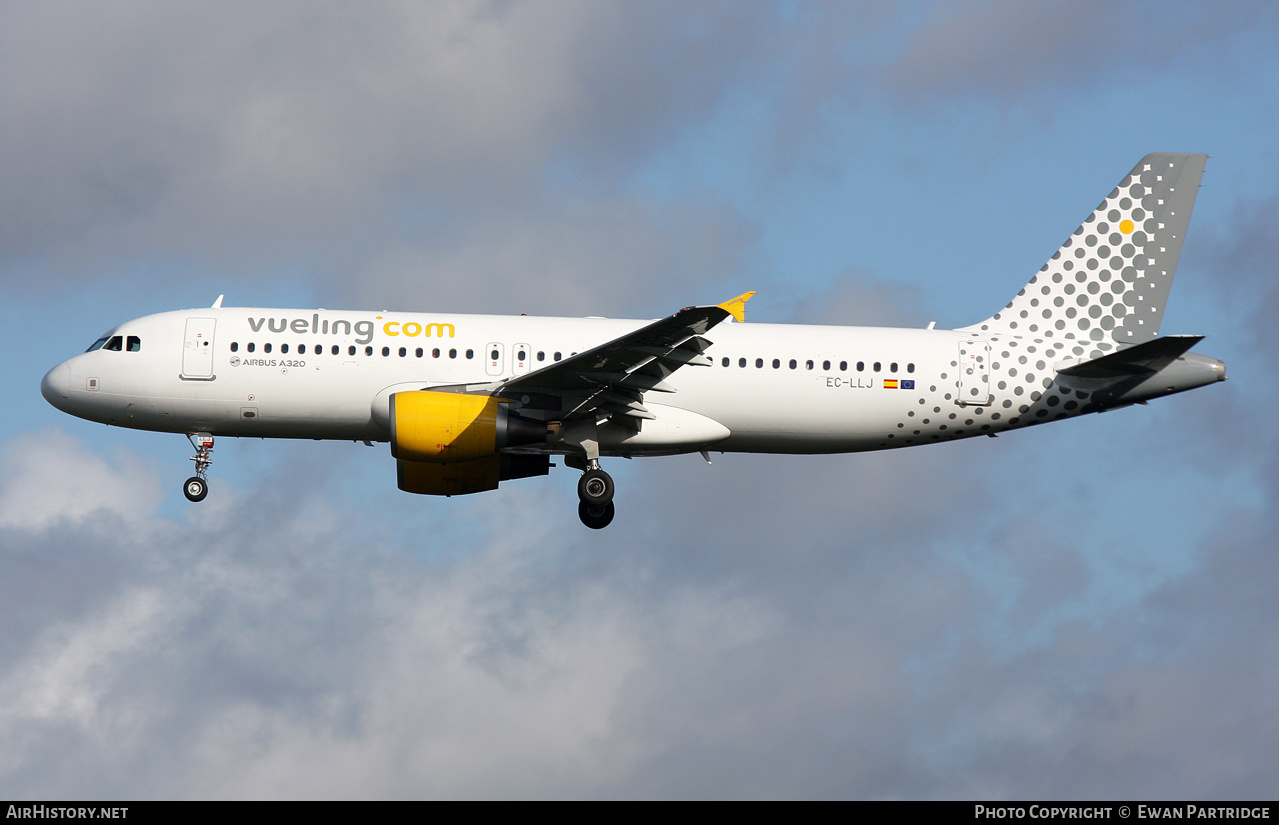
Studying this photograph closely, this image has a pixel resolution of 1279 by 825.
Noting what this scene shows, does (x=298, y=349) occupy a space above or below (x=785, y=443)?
above

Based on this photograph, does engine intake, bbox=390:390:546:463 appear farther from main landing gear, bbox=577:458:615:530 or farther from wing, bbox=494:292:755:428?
main landing gear, bbox=577:458:615:530

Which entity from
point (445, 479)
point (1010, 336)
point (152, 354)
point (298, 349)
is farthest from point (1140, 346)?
point (152, 354)

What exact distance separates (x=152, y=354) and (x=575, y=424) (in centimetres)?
1001

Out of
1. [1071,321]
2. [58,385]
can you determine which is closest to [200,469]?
[58,385]

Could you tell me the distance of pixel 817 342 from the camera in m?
38.1

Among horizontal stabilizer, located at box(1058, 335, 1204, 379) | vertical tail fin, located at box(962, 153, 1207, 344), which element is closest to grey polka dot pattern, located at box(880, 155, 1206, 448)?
vertical tail fin, located at box(962, 153, 1207, 344)

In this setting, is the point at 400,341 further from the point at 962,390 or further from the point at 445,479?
the point at 962,390

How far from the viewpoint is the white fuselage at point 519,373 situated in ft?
121

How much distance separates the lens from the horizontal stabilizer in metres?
36.4

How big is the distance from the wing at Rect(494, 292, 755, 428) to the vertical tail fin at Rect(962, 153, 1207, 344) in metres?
8.73

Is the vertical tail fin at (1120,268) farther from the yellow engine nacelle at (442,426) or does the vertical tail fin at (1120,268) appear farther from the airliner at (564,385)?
the yellow engine nacelle at (442,426)

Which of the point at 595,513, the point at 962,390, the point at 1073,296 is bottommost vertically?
the point at 595,513

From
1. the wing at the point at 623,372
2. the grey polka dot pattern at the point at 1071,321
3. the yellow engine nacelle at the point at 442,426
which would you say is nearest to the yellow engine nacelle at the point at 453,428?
the yellow engine nacelle at the point at 442,426

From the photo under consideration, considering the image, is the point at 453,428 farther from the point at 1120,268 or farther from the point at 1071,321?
the point at 1120,268
